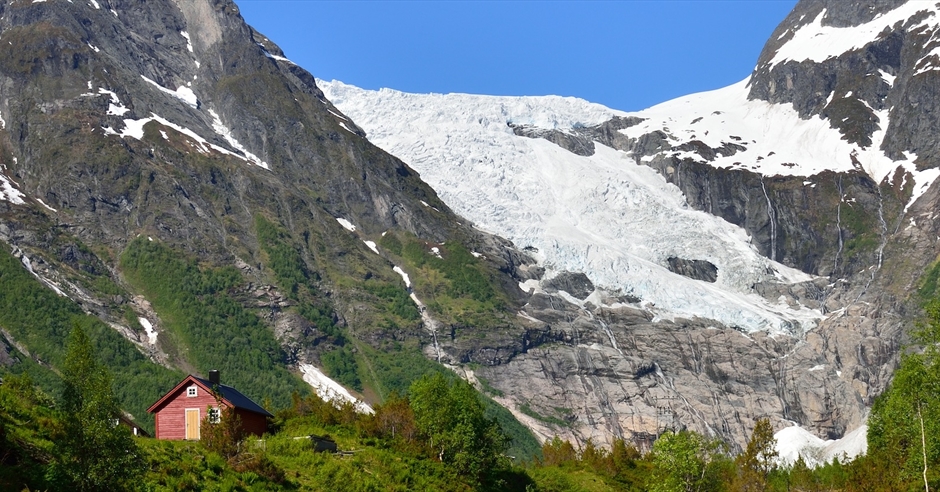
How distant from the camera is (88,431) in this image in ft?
127

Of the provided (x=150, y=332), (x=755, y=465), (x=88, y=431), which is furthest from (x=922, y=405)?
(x=150, y=332)

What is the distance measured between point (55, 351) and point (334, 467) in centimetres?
12857

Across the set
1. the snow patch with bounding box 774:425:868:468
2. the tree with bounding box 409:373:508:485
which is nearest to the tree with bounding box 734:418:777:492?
the tree with bounding box 409:373:508:485

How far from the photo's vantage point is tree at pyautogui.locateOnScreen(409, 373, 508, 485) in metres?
73.9

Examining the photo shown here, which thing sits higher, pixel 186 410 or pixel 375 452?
pixel 186 410

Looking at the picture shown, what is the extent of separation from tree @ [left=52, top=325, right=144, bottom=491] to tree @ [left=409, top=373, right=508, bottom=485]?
3607 cm

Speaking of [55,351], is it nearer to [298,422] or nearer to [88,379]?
[298,422]

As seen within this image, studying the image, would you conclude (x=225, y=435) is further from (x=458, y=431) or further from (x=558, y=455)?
(x=558, y=455)

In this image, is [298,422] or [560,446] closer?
[298,422]

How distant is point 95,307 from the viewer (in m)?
196

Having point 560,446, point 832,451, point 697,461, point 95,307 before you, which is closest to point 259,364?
point 95,307

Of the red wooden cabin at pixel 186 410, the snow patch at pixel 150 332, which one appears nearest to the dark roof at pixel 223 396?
the red wooden cabin at pixel 186 410

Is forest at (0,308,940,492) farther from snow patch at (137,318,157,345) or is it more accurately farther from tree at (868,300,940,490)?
snow patch at (137,318,157,345)

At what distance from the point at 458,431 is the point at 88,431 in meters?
38.5
